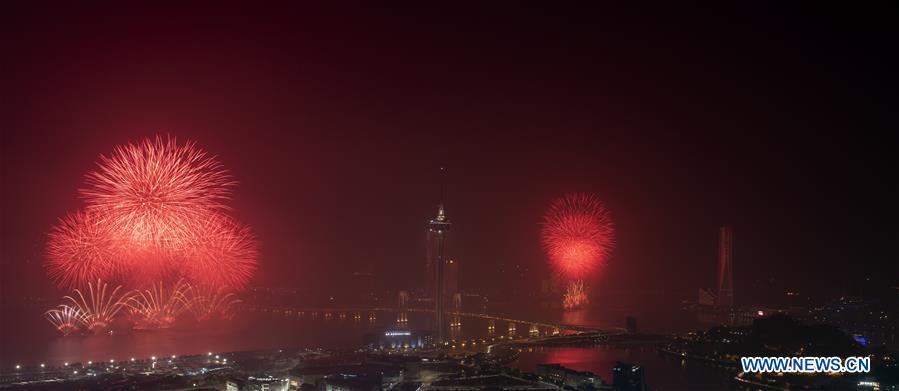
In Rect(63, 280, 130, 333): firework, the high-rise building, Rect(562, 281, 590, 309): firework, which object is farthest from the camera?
the high-rise building

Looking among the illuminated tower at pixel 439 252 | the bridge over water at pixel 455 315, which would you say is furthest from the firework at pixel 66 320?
the illuminated tower at pixel 439 252

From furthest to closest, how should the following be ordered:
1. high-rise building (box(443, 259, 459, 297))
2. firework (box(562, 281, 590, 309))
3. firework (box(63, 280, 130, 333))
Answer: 1. high-rise building (box(443, 259, 459, 297))
2. firework (box(562, 281, 590, 309))
3. firework (box(63, 280, 130, 333))

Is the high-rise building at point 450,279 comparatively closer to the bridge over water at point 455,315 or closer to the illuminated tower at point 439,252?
the bridge over water at point 455,315

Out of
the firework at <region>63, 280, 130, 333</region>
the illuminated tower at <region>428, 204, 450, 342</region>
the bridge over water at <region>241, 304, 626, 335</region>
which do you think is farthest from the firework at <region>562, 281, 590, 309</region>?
the firework at <region>63, 280, 130, 333</region>

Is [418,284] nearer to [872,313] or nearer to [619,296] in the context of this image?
[619,296]

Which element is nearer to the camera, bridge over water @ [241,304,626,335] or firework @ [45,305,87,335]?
firework @ [45,305,87,335]

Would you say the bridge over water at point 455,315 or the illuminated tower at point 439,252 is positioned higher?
the illuminated tower at point 439,252

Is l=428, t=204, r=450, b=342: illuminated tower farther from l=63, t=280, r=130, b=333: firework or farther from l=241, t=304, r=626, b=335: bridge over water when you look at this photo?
l=63, t=280, r=130, b=333: firework

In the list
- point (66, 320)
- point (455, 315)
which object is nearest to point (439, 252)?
point (455, 315)
